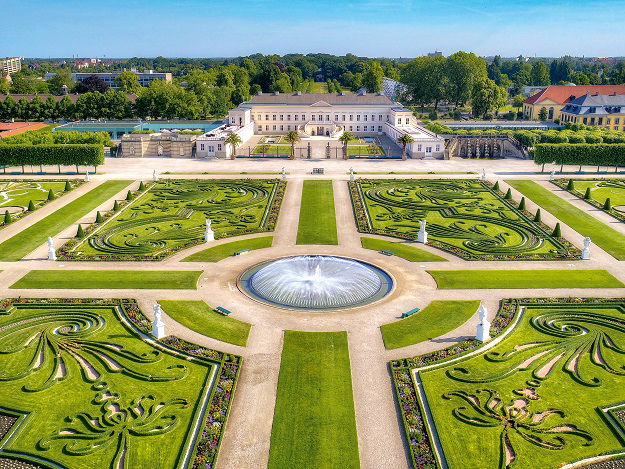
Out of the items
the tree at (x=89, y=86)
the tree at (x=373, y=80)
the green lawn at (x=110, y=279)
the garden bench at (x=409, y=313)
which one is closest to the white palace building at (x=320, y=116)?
the tree at (x=373, y=80)

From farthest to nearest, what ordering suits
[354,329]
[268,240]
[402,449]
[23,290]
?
[268,240] → [23,290] → [354,329] → [402,449]

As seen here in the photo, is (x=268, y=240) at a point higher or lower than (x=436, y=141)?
lower

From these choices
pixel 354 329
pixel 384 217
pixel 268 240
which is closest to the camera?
pixel 354 329

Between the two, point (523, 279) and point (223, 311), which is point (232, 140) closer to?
point (223, 311)

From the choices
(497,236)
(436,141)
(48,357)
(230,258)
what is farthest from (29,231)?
(436,141)

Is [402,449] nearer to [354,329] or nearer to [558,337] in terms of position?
[354,329]

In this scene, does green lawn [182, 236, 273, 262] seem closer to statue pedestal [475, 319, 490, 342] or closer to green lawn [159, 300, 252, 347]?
green lawn [159, 300, 252, 347]

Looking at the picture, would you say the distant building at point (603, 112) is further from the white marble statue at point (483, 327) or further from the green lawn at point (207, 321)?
Result: the green lawn at point (207, 321)

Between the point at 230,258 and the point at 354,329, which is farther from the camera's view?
the point at 230,258
